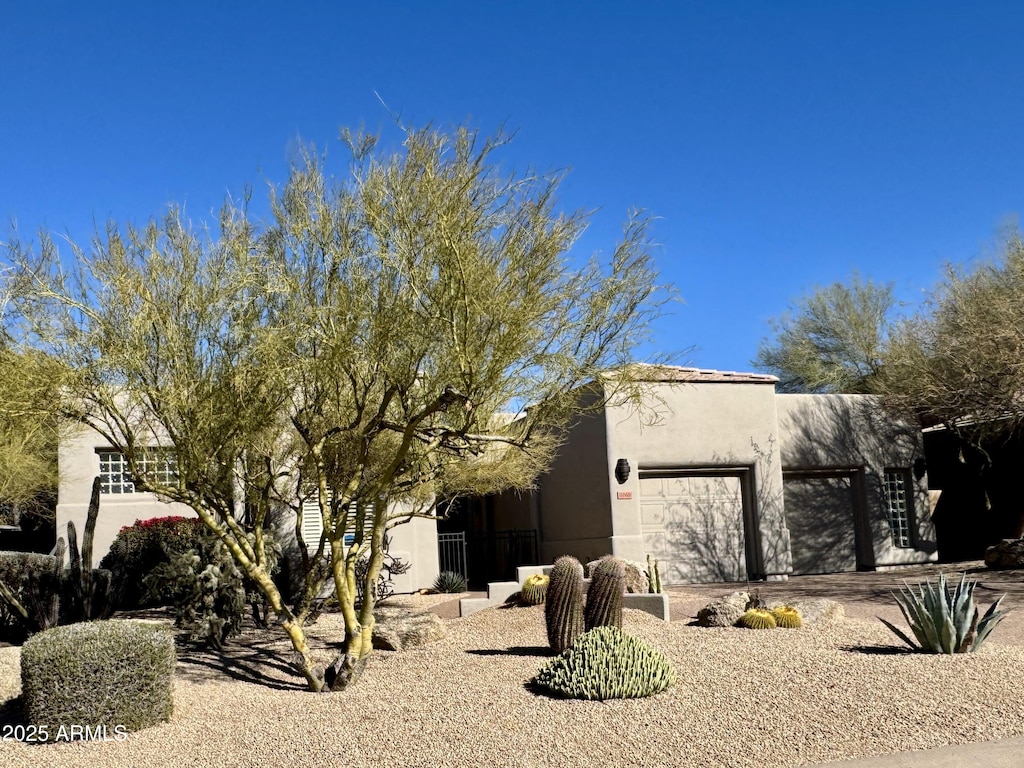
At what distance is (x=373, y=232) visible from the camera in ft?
28.7

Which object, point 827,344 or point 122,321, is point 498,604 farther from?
point 827,344

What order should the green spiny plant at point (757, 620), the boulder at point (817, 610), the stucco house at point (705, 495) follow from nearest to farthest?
the green spiny plant at point (757, 620) → the boulder at point (817, 610) → the stucco house at point (705, 495)

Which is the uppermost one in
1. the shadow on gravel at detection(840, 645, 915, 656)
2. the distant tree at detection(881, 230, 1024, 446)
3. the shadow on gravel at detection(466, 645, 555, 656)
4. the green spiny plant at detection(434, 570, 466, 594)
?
the distant tree at detection(881, 230, 1024, 446)

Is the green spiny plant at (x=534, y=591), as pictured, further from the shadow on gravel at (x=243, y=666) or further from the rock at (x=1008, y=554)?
the rock at (x=1008, y=554)

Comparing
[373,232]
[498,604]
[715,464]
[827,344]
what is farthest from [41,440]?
[827,344]

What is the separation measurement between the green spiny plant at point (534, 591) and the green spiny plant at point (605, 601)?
11.1ft

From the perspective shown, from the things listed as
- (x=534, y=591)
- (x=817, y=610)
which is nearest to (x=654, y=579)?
(x=534, y=591)

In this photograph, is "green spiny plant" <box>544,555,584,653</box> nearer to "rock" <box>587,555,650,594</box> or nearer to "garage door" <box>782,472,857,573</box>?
"rock" <box>587,555,650,594</box>

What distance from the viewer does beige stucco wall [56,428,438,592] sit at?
1734 centimetres

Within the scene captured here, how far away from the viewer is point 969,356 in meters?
17.6

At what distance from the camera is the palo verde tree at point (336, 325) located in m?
8.52

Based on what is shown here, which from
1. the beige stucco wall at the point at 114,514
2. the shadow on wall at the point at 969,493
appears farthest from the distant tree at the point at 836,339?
the beige stucco wall at the point at 114,514

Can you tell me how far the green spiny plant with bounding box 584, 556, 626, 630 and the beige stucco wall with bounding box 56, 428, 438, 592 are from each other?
7.24m

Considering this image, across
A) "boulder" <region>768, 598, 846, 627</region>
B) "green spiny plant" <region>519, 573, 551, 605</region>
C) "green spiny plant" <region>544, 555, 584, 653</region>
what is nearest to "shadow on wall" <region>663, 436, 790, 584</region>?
"green spiny plant" <region>519, 573, 551, 605</region>
